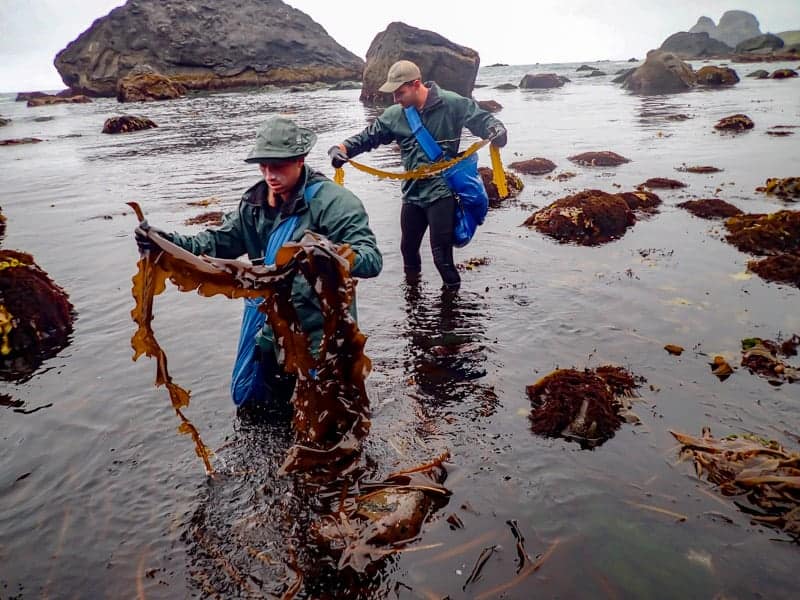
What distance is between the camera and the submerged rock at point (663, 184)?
11.3m

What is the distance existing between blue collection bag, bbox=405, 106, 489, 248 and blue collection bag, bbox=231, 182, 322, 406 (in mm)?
2658

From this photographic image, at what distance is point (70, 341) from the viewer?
19.4ft

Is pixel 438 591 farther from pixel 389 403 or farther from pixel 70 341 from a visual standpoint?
pixel 70 341

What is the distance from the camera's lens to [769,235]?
7734 millimetres

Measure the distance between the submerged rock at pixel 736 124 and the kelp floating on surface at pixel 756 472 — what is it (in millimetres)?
17966

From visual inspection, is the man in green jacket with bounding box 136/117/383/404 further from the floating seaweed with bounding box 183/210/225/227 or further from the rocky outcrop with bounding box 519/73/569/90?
the rocky outcrop with bounding box 519/73/569/90

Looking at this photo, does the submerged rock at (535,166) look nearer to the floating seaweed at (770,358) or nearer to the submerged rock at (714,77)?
the floating seaweed at (770,358)

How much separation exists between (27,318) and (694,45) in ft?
379

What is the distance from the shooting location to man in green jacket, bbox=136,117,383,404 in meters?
3.50

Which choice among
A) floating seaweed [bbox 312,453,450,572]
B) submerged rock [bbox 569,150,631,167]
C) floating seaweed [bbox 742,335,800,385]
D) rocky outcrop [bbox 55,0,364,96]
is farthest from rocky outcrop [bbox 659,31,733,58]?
floating seaweed [bbox 312,453,450,572]

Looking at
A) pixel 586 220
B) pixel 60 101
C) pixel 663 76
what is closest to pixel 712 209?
pixel 586 220

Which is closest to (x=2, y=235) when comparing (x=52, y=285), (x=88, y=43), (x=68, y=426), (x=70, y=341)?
(x=52, y=285)

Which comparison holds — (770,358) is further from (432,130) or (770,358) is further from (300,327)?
(300,327)

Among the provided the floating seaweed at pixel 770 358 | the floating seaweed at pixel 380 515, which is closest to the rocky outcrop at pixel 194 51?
the floating seaweed at pixel 770 358
